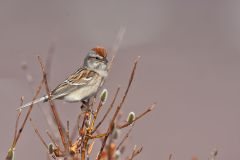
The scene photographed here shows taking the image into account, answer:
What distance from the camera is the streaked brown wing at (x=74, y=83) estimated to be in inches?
148

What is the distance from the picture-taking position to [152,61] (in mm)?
10750

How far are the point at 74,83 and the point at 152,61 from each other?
6.91 meters

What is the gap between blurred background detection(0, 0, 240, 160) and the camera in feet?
25.5

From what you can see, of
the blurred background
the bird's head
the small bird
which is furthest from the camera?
the blurred background

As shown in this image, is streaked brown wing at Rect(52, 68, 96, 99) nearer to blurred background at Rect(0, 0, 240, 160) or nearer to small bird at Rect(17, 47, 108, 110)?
small bird at Rect(17, 47, 108, 110)

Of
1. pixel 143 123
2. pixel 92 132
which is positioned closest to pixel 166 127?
pixel 143 123

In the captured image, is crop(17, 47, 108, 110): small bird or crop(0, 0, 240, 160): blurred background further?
crop(0, 0, 240, 160): blurred background

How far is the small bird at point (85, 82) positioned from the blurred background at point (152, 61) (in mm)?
2077

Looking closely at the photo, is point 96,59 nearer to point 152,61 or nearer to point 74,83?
point 74,83

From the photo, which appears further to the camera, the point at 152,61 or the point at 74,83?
the point at 152,61

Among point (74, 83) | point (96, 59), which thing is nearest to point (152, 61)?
point (74, 83)

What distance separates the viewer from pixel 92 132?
2150mm

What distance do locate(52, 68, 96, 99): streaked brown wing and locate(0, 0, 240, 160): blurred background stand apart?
6.78ft

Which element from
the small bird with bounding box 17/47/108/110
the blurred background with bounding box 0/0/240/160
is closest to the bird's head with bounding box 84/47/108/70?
the small bird with bounding box 17/47/108/110
